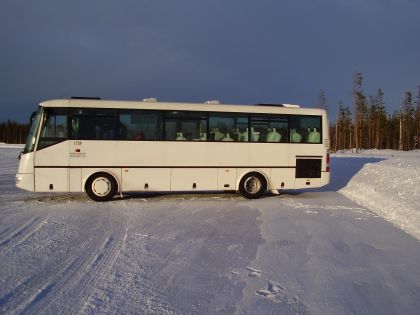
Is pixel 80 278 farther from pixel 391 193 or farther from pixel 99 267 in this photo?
pixel 391 193

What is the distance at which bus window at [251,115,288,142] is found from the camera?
13.9 meters

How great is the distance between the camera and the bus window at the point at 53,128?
12.3m

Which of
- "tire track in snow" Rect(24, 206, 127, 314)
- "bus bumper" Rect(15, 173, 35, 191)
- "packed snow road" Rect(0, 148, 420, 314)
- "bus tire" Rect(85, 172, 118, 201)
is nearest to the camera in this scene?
"tire track in snow" Rect(24, 206, 127, 314)

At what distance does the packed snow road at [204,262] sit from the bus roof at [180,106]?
3.40 m

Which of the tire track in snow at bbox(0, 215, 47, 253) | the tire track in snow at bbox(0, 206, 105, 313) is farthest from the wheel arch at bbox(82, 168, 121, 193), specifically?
the tire track in snow at bbox(0, 206, 105, 313)

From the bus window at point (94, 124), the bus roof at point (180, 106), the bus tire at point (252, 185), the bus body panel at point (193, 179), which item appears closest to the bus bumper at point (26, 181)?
the bus window at point (94, 124)

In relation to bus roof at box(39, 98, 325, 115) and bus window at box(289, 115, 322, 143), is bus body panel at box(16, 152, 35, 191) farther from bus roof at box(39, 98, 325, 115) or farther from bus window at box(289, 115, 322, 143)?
bus window at box(289, 115, 322, 143)

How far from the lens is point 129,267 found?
241 inches

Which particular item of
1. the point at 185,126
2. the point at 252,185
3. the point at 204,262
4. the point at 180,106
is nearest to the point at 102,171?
the point at 185,126

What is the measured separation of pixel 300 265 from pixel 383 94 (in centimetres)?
8188

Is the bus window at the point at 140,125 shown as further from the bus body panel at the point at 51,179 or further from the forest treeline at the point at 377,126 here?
the forest treeline at the point at 377,126

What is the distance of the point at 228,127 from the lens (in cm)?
1379

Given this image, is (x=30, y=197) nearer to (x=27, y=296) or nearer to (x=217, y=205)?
(x=217, y=205)

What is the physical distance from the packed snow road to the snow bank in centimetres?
56
